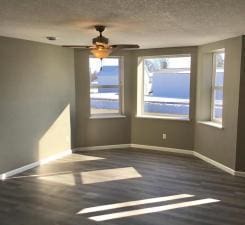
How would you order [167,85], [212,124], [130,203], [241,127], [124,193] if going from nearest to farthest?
[130,203], [124,193], [241,127], [212,124], [167,85]

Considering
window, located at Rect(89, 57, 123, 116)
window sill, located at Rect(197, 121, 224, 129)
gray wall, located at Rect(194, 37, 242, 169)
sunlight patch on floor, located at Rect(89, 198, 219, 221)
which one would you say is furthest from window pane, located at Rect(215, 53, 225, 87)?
sunlight patch on floor, located at Rect(89, 198, 219, 221)

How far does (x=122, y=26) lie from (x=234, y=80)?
6.90ft

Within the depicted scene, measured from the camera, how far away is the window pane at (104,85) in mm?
6070

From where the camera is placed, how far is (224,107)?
15.7 feet

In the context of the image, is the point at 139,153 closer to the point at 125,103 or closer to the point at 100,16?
the point at 125,103

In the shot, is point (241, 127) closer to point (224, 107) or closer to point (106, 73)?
point (224, 107)

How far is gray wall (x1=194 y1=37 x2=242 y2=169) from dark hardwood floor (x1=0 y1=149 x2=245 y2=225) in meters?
0.33

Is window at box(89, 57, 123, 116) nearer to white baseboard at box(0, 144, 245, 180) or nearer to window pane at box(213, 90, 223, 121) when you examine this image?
white baseboard at box(0, 144, 245, 180)

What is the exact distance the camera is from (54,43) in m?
5.11

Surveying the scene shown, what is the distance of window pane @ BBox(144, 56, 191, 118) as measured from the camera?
230 inches

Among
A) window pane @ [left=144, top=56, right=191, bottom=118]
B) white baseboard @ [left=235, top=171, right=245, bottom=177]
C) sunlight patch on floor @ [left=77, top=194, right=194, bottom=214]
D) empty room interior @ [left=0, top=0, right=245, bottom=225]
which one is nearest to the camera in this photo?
empty room interior @ [left=0, top=0, right=245, bottom=225]

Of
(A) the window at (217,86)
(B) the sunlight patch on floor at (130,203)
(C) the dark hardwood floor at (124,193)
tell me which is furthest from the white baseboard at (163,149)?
(B) the sunlight patch on floor at (130,203)

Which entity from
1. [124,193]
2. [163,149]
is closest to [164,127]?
[163,149]

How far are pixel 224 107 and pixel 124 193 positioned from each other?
226 cm
